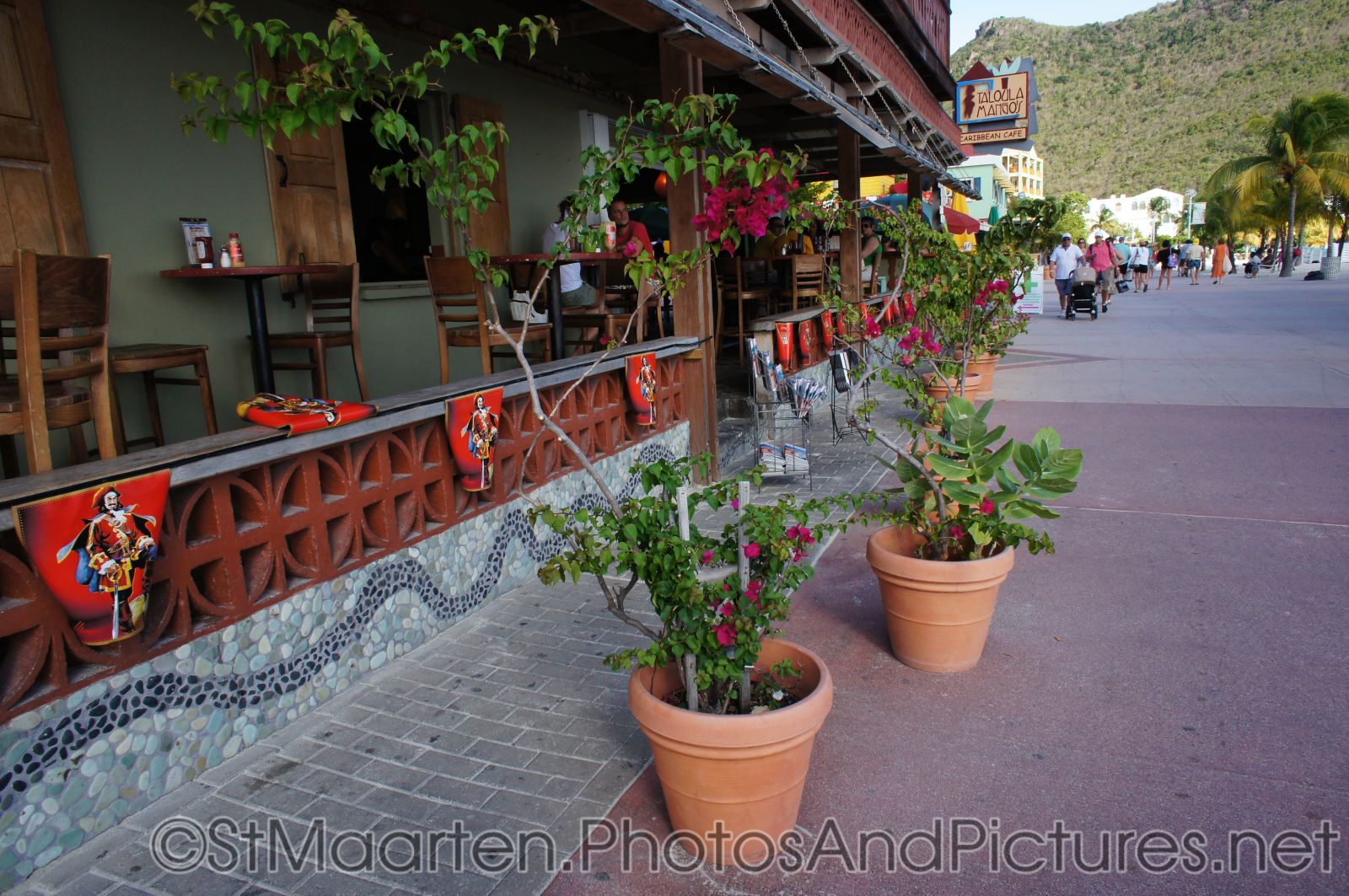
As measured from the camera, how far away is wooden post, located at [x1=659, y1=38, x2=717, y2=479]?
579cm

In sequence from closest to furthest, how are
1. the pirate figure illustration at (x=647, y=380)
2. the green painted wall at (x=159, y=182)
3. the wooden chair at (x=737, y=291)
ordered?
1. the green painted wall at (x=159, y=182)
2. the pirate figure illustration at (x=647, y=380)
3. the wooden chair at (x=737, y=291)

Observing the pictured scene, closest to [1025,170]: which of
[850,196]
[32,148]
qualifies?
[850,196]

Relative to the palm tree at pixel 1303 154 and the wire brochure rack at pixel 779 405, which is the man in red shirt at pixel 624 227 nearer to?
the wire brochure rack at pixel 779 405

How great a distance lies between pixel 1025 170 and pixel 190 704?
10205cm

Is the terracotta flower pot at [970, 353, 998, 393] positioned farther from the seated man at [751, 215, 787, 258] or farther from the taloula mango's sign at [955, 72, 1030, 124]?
the taloula mango's sign at [955, 72, 1030, 124]

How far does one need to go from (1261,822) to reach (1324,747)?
1.93 feet

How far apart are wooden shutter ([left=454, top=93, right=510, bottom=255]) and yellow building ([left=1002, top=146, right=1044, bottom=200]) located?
77.8m

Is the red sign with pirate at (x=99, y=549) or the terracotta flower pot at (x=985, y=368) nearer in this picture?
the red sign with pirate at (x=99, y=549)

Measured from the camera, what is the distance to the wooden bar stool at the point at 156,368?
3.85m

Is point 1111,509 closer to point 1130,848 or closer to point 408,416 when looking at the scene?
point 1130,848

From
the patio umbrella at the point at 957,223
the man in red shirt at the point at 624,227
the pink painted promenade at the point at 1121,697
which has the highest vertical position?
the patio umbrella at the point at 957,223

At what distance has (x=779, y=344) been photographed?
318 inches

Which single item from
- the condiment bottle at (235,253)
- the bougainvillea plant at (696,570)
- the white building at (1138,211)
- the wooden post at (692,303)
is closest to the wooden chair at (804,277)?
the wooden post at (692,303)

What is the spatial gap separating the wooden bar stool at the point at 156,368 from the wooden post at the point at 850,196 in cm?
694
